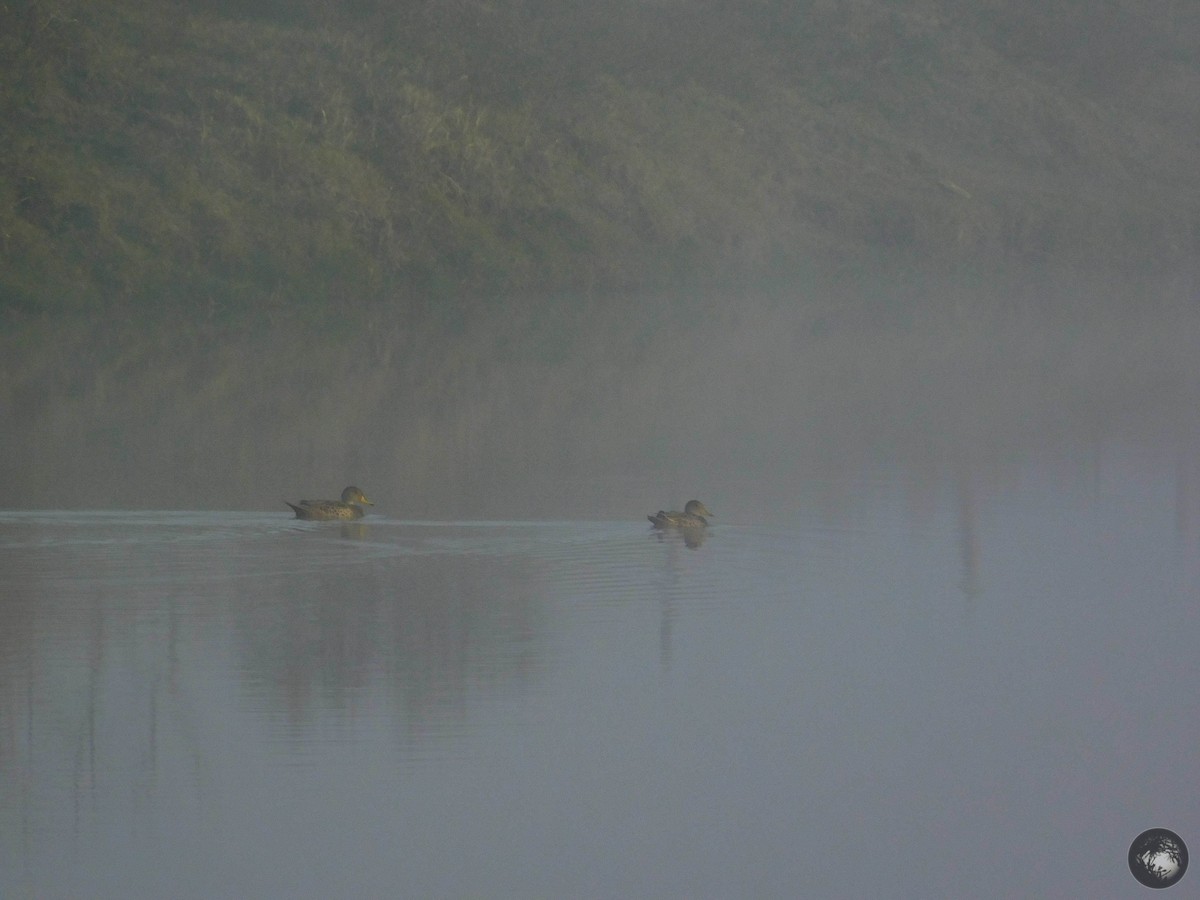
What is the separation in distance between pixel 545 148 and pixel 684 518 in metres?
25.0

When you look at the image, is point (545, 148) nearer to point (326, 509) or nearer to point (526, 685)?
point (326, 509)

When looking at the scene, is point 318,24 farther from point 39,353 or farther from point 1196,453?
point 1196,453

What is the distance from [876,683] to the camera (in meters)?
10.6

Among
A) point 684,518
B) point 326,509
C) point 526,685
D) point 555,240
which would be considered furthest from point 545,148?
point 526,685

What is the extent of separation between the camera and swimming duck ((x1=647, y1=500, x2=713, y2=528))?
14.2 metres

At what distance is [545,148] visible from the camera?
3856 cm

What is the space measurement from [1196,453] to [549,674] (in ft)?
33.9

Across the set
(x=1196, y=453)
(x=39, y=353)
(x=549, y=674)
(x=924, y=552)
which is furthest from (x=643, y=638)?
(x=39, y=353)
